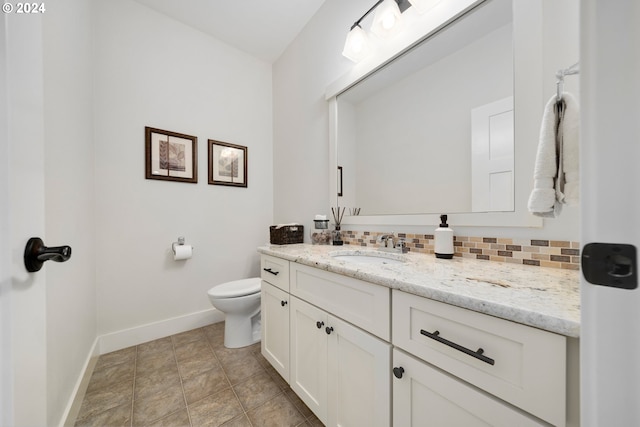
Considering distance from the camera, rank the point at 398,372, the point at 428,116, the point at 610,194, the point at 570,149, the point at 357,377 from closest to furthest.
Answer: the point at 610,194
the point at 570,149
the point at 398,372
the point at 357,377
the point at 428,116

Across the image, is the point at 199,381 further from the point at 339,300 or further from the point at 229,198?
the point at 229,198

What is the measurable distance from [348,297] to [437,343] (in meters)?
0.34

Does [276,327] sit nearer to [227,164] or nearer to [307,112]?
[227,164]

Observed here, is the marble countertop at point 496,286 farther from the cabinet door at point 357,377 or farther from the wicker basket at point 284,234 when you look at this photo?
the wicker basket at point 284,234

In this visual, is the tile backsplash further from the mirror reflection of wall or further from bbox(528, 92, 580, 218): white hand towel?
bbox(528, 92, 580, 218): white hand towel

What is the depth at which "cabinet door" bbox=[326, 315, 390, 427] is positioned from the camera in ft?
2.50

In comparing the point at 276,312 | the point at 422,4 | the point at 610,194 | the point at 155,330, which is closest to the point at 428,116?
the point at 422,4

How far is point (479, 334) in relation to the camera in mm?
547

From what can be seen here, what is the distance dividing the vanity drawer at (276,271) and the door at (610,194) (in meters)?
1.12

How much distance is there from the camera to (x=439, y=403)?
0.62m

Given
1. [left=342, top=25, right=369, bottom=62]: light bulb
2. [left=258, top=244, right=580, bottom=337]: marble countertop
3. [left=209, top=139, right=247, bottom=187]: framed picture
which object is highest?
[left=342, top=25, right=369, bottom=62]: light bulb

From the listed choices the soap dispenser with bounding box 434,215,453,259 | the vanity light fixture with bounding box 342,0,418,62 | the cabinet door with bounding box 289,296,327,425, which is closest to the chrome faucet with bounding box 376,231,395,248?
the soap dispenser with bounding box 434,215,453,259

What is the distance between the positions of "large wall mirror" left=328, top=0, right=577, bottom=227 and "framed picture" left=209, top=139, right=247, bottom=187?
1268mm

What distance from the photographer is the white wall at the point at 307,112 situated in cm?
175
